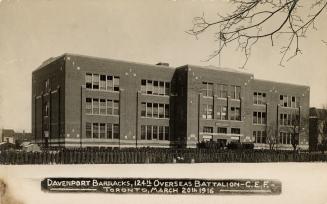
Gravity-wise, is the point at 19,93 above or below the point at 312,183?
above

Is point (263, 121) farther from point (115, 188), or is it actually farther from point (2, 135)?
point (2, 135)

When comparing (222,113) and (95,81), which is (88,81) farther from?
(222,113)

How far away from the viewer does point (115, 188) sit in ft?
27.1

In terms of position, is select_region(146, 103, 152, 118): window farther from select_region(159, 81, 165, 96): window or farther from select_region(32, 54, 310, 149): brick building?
select_region(159, 81, 165, 96): window

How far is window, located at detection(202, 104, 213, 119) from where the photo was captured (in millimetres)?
17500

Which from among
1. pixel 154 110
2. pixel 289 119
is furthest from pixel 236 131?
pixel 154 110

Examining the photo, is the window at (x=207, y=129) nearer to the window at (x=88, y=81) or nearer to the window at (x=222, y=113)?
the window at (x=222, y=113)

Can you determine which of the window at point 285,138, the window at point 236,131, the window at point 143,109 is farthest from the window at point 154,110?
the window at point 285,138

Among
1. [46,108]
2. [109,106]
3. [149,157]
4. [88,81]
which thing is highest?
[88,81]

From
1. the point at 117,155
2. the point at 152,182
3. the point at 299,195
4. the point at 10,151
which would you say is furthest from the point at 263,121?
the point at 10,151

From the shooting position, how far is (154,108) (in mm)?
20547

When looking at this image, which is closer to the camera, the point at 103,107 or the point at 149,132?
the point at 103,107

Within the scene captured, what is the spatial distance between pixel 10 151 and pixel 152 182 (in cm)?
447

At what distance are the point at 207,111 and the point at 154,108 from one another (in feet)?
10.6
